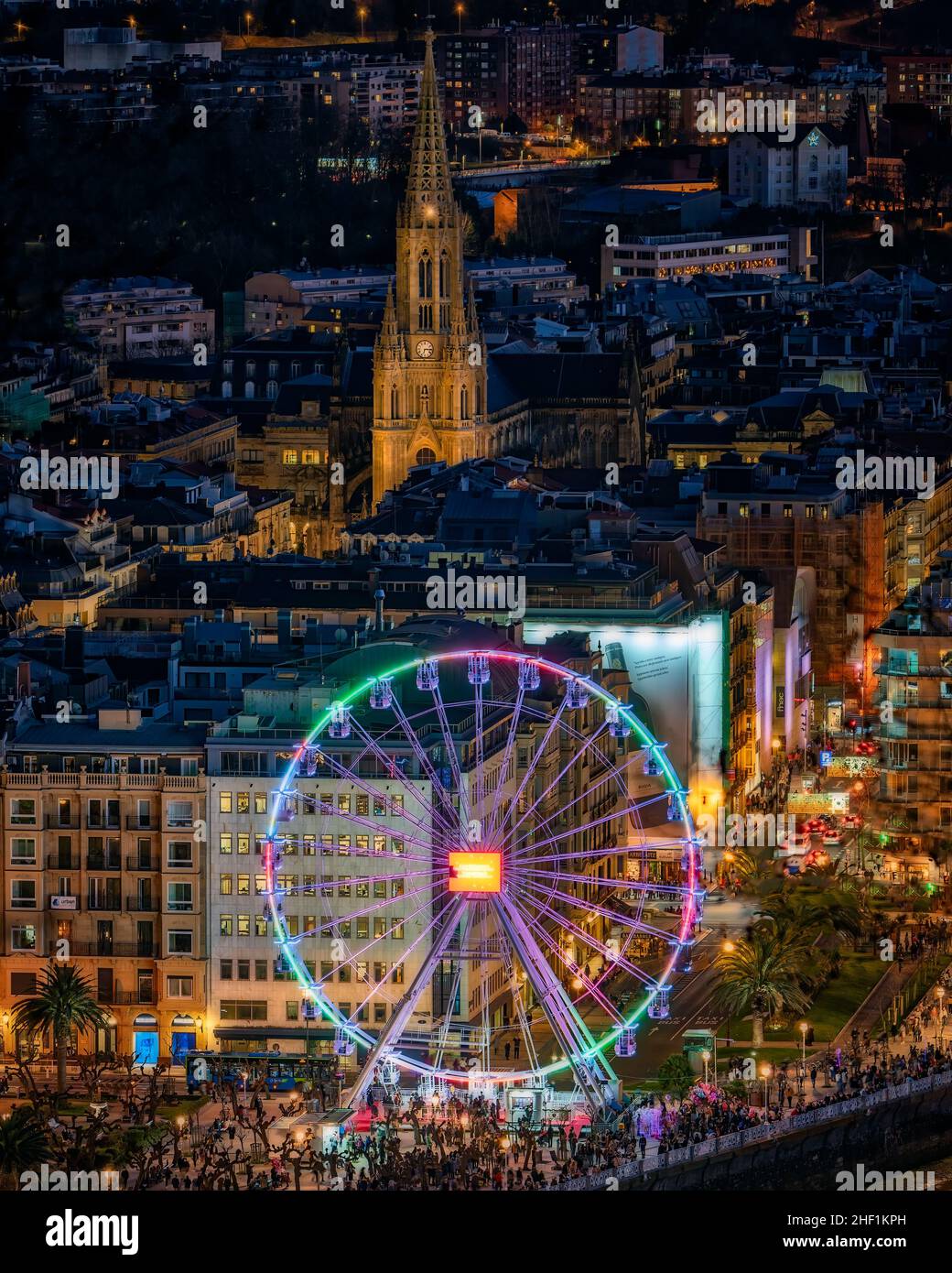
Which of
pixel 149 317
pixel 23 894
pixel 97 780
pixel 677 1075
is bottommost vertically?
pixel 149 317

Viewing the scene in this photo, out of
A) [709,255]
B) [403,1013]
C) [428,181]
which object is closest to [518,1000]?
[403,1013]

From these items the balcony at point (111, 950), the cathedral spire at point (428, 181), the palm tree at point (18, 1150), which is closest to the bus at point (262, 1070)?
the balcony at point (111, 950)

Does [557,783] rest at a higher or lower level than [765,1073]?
higher

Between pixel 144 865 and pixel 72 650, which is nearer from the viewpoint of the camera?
pixel 144 865

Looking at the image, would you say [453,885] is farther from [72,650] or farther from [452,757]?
[72,650]

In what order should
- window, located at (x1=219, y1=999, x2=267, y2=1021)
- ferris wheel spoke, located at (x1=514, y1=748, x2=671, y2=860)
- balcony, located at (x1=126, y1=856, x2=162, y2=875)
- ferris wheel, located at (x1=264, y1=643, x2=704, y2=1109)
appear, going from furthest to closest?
1. balcony, located at (x1=126, y1=856, x2=162, y2=875)
2. window, located at (x1=219, y1=999, x2=267, y2=1021)
3. ferris wheel spoke, located at (x1=514, y1=748, x2=671, y2=860)
4. ferris wheel, located at (x1=264, y1=643, x2=704, y2=1109)

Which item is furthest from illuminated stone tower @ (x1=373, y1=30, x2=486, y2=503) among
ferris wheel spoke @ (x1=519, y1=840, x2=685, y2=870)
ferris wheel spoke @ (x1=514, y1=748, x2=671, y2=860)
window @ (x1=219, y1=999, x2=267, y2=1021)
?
window @ (x1=219, y1=999, x2=267, y2=1021)

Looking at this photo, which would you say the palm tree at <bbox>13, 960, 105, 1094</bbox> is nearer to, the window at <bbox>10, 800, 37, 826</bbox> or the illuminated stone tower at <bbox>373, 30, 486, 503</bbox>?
the window at <bbox>10, 800, 37, 826</bbox>

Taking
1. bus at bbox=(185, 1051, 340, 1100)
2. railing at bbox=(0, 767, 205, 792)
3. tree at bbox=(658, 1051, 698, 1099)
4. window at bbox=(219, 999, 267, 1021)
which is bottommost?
bus at bbox=(185, 1051, 340, 1100)
